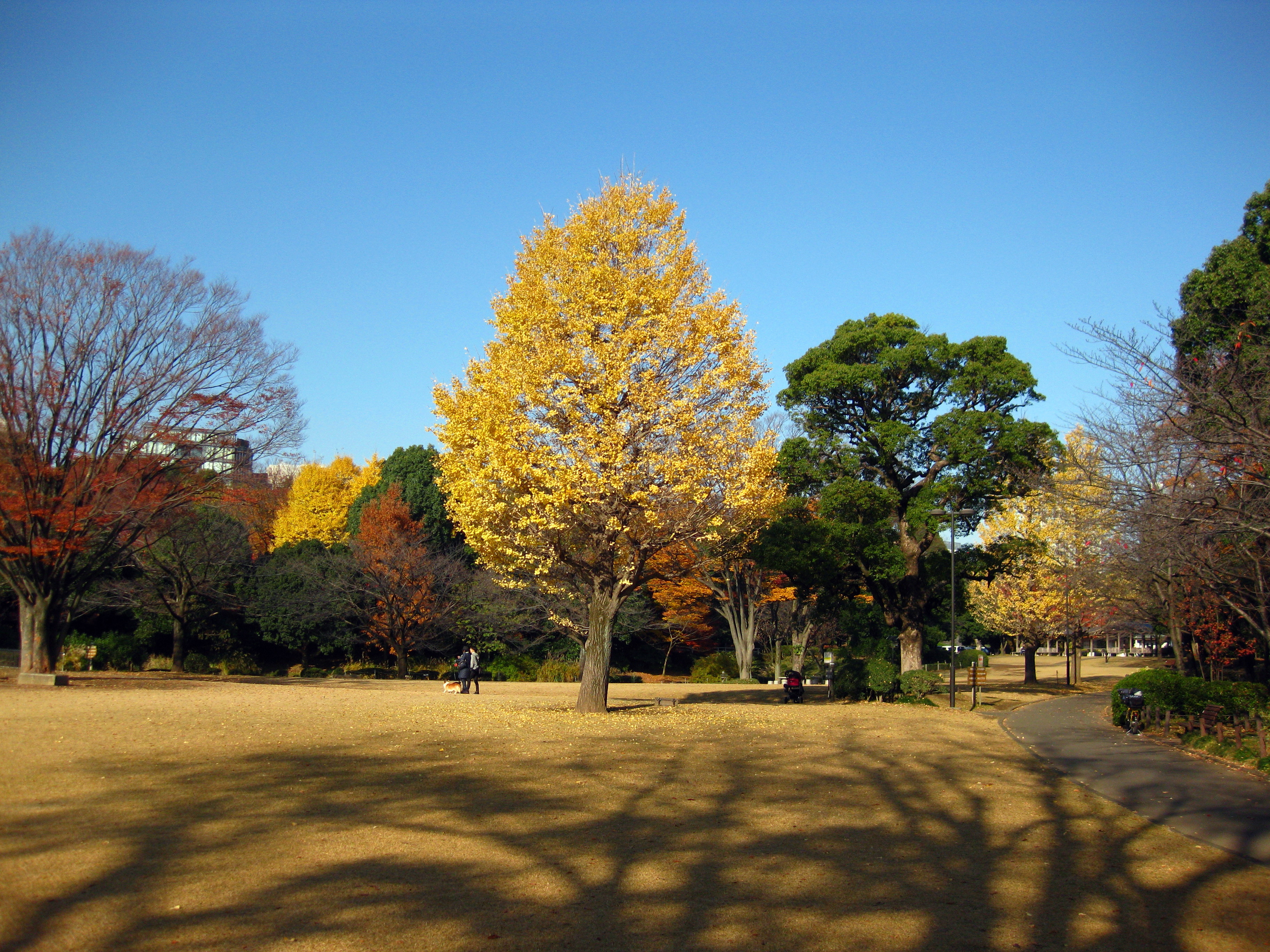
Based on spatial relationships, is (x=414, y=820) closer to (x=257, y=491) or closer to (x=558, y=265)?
(x=558, y=265)

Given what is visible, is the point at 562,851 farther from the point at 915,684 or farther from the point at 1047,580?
the point at 1047,580

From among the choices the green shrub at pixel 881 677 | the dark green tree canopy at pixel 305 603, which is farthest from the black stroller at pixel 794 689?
the dark green tree canopy at pixel 305 603

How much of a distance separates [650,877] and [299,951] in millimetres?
2807

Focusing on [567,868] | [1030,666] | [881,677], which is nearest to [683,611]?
[881,677]

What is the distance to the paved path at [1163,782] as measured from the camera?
9875mm

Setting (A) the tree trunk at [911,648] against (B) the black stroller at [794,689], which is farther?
(A) the tree trunk at [911,648]

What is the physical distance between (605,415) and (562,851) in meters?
11.2

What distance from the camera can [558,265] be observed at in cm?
1873

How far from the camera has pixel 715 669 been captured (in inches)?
1741

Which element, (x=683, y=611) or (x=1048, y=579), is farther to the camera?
(x=683, y=611)

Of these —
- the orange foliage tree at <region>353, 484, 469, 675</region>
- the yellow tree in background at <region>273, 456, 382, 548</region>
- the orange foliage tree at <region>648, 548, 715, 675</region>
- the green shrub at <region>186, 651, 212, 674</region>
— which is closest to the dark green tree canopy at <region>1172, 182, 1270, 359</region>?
the orange foliage tree at <region>648, 548, 715, 675</region>

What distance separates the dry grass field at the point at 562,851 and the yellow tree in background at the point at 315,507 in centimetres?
5164

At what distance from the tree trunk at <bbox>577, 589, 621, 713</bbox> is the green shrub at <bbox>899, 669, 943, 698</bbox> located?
13093 millimetres

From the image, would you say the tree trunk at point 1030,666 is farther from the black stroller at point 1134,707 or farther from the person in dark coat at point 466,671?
the person in dark coat at point 466,671
